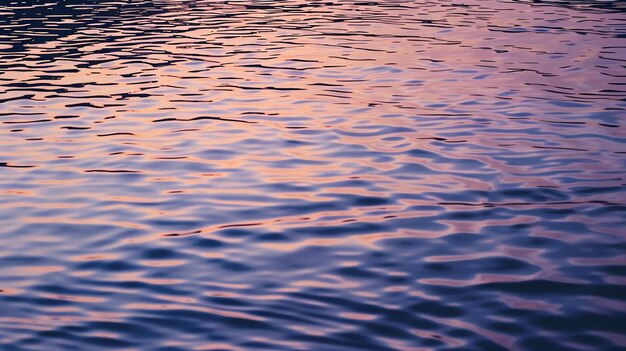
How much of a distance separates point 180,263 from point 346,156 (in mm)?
4422

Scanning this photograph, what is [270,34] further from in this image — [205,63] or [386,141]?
[386,141]

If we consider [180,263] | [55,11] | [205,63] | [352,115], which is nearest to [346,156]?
[352,115]

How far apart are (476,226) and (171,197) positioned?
3.79 metres

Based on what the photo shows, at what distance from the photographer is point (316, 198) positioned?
35.4ft

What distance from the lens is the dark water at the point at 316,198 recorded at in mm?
7312

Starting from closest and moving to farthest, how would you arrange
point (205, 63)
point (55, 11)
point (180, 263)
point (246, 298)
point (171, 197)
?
1. point (246, 298)
2. point (180, 263)
3. point (171, 197)
4. point (205, 63)
5. point (55, 11)

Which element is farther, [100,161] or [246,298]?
[100,161]

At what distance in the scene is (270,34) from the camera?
25.5m

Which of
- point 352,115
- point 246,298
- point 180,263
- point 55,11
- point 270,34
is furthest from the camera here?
point 55,11

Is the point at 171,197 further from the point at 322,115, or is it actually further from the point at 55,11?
the point at 55,11

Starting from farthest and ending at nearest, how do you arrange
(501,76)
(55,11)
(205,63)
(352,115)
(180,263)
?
(55,11), (205,63), (501,76), (352,115), (180,263)

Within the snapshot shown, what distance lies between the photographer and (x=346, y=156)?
1257 cm

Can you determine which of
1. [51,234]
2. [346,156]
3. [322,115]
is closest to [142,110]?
[322,115]

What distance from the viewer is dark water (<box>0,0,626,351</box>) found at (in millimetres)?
7312
